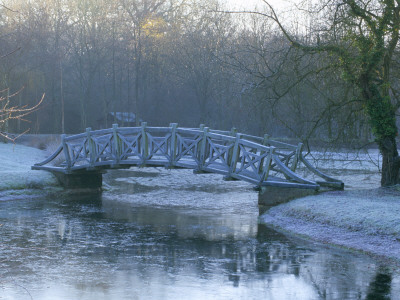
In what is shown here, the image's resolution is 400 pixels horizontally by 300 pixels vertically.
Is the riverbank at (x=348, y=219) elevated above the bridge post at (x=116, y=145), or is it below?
below

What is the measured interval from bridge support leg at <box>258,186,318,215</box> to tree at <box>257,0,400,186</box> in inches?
116

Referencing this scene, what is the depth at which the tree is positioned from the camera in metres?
15.7

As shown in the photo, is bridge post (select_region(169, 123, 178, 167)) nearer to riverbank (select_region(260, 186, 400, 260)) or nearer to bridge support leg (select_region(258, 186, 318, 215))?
bridge support leg (select_region(258, 186, 318, 215))

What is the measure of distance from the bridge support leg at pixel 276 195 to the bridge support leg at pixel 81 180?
6.92 meters

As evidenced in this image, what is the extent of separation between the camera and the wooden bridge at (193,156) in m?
15.6

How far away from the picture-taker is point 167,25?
44.9 m

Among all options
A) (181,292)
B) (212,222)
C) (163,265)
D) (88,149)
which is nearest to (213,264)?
(163,265)

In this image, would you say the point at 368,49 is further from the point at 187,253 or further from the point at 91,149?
the point at 91,149

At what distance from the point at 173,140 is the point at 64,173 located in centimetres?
479

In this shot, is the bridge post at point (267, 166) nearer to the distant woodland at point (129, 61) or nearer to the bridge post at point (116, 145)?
the bridge post at point (116, 145)

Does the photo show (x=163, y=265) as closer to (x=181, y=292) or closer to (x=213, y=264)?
(x=213, y=264)

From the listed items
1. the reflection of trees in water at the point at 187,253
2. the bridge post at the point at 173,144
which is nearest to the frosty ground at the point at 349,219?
the reflection of trees in water at the point at 187,253

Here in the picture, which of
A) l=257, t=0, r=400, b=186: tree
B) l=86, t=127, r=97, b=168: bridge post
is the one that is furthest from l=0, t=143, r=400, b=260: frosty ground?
l=86, t=127, r=97, b=168: bridge post

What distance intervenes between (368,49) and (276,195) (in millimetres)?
4587
